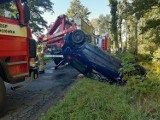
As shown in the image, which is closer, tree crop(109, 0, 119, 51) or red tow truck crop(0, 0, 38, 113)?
red tow truck crop(0, 0, 38, 113)

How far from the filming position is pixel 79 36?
8812 mm

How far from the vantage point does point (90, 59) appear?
815 centimetres

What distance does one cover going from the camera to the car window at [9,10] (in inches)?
207

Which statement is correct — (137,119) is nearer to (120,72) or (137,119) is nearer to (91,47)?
(120,72)

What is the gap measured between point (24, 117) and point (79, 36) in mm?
4634

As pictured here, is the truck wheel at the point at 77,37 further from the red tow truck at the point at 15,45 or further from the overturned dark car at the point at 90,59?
the red tow truck at the point at 15,45

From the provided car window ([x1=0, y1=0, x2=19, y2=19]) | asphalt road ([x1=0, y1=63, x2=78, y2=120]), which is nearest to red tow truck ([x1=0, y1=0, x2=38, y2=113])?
car window ([x1=0, y1=0, x2=19, y2=19])

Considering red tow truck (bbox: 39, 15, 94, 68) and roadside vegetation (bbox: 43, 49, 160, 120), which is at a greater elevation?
red tow truck (bbox: 39, 15, 94, 68)

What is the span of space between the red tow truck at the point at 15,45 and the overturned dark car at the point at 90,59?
2.37 metres

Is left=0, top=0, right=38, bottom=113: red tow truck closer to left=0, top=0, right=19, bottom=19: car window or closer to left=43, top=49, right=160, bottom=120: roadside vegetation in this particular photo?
left=0, top=0, right=19, bottom=19: car window

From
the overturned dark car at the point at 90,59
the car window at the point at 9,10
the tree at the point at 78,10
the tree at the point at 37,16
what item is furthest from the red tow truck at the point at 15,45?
the tree at the point at 78,10

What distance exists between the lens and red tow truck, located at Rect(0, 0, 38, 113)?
5.09m

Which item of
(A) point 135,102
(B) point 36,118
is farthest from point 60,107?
(A) point 135,102

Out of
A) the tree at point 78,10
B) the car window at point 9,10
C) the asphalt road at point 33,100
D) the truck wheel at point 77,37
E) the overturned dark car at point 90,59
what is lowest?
the asphalt road at point 33,100
